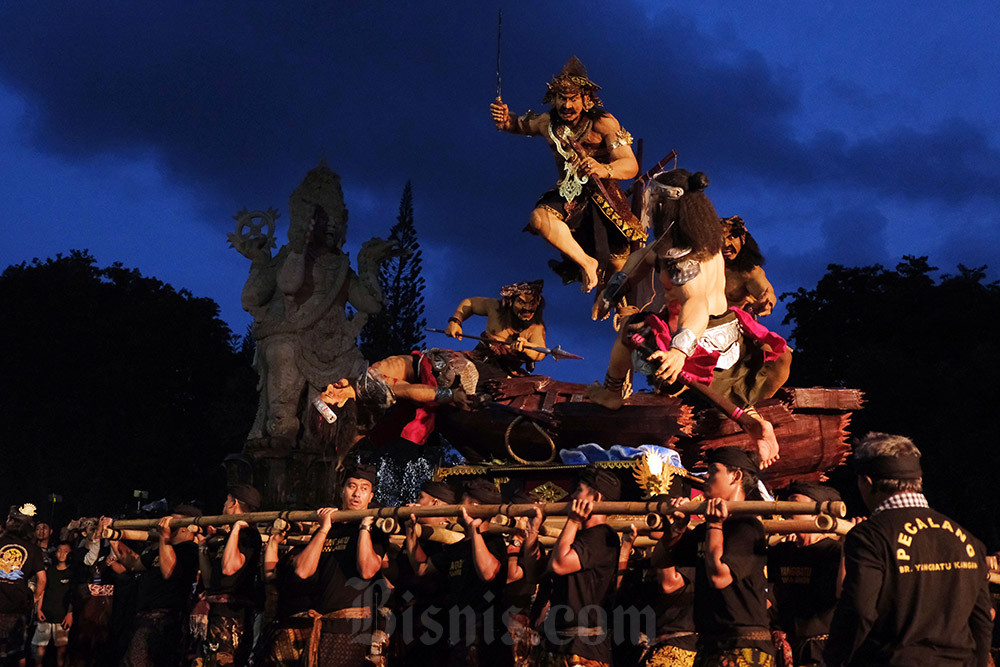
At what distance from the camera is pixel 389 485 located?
26.2m

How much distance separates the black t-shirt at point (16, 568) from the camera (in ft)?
38.7

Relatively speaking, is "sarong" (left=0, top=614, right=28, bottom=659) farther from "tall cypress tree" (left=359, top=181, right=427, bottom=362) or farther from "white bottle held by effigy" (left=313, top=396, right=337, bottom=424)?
"tall cypress tree" (left=359, top=181, right=427, bottom=362)

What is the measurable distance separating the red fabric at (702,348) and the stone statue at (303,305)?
966 centimetres

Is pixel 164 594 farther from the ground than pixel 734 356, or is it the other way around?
pixel 734 356

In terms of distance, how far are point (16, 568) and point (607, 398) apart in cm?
646

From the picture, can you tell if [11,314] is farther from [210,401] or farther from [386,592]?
[386,592]

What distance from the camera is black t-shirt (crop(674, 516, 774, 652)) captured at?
18.8 ft

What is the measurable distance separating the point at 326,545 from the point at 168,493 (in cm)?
2366

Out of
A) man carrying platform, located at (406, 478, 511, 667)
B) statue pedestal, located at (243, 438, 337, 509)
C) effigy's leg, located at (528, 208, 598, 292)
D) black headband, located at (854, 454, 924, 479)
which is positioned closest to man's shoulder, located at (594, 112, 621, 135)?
effigy's leg, located at (528, 208, 598, 292)

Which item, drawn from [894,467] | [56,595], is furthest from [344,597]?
[56,595]

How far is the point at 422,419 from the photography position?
34.7ft

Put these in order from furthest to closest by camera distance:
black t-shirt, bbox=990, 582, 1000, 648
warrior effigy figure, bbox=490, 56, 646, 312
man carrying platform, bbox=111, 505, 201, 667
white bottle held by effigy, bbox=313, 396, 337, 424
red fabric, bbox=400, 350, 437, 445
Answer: warrior effigy figure, bbox=490, 56, 646, 312, red fabric, bbox=400, 350, 437, 445, white bottle held by effigy, bbox=313, 396, 337, 424, man carrying platform, bbox=111, 505, 201, 667, black t-shirt, bbox=990, 582, 1000, 648

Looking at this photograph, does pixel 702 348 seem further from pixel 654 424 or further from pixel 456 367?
pixel 456 367

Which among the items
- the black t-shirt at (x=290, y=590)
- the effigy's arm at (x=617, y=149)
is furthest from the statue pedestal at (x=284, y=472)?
the black t-shirt at (x=290, y=590)
